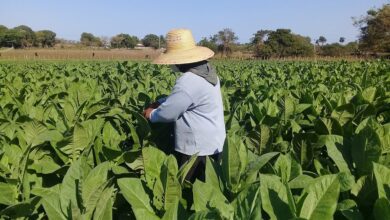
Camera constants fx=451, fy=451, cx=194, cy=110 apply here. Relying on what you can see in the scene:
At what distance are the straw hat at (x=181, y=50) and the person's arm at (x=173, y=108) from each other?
0.98 feet

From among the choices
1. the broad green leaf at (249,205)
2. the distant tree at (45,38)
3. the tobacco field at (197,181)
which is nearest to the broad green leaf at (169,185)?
the tobacco field at (197,181)

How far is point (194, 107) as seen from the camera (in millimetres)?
3504

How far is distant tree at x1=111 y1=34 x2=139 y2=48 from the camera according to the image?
147 meters

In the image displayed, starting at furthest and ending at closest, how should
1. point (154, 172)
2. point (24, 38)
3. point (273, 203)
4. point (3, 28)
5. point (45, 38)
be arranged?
point (45, 38), point (3, 28), point (24, 38), point (154, 172), point (273, 203)

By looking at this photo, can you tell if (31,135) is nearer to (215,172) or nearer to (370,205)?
Answer: (215,172)

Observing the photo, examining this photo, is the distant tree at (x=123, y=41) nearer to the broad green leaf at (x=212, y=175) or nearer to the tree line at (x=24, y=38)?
the tree line at (x=24, y=38)

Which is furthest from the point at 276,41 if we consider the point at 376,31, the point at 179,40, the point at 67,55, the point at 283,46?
the point at 179,40

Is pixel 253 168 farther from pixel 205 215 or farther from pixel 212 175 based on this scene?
pixel 205 215

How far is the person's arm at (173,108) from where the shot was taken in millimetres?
3256

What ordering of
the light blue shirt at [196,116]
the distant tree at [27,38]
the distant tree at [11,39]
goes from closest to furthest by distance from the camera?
the light blue shirt at [196,116] < the distant tree at [11,39] < the distant tree at [27,38]

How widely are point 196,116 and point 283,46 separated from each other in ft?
286

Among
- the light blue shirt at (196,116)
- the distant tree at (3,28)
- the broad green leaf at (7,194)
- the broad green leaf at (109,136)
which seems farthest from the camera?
the distant tree at (3,28)

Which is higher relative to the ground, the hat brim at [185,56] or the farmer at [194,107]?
the hat brim at [185,56]

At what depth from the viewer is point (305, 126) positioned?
3930 millimetres
